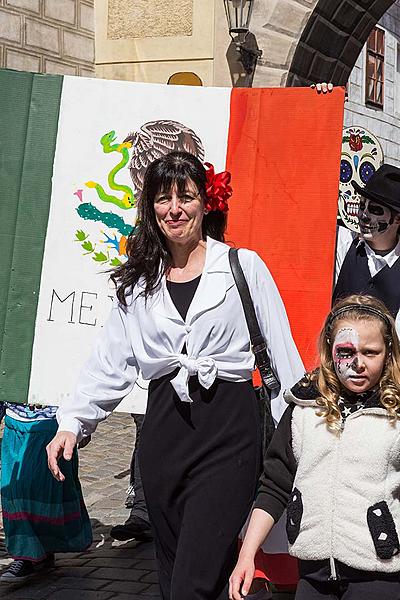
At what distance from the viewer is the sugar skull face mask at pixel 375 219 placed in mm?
4586

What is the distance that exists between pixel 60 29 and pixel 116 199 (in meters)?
7.38

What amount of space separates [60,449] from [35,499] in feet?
5.12

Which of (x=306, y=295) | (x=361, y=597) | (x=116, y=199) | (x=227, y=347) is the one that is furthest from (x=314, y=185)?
(x=361, y=597)

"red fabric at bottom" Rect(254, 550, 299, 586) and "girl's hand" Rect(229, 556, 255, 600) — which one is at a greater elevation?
"girl's hand" Rect(229, 556, 255, 600)

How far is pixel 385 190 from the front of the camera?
4578 millimetres

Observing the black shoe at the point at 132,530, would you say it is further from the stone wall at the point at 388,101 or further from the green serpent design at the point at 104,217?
the stone wall at the point at 388,101

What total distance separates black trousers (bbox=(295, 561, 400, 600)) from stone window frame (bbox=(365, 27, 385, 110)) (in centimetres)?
2111

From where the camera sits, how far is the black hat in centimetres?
455

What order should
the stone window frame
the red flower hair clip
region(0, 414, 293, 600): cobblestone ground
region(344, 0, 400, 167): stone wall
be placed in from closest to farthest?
the red flower hair clip
region(0, 414, 293, 600): cobblestone ground
region(344, 0, 400, 167): stone wall
the stone window frame

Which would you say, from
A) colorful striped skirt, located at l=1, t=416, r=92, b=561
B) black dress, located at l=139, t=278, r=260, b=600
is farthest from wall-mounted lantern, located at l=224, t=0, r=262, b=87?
black dress, located at l=139, t=278, r=260, b=600

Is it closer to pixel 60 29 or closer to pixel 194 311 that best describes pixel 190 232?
pixel 194 311

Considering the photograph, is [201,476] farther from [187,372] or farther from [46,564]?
[46,564]

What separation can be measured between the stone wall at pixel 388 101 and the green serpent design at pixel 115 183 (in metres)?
18.6

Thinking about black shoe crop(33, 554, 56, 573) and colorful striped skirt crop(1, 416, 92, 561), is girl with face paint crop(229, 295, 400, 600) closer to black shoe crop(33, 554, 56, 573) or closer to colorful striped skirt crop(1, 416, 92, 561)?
colorful striped skirt crop(1, 416, 92, 561)
